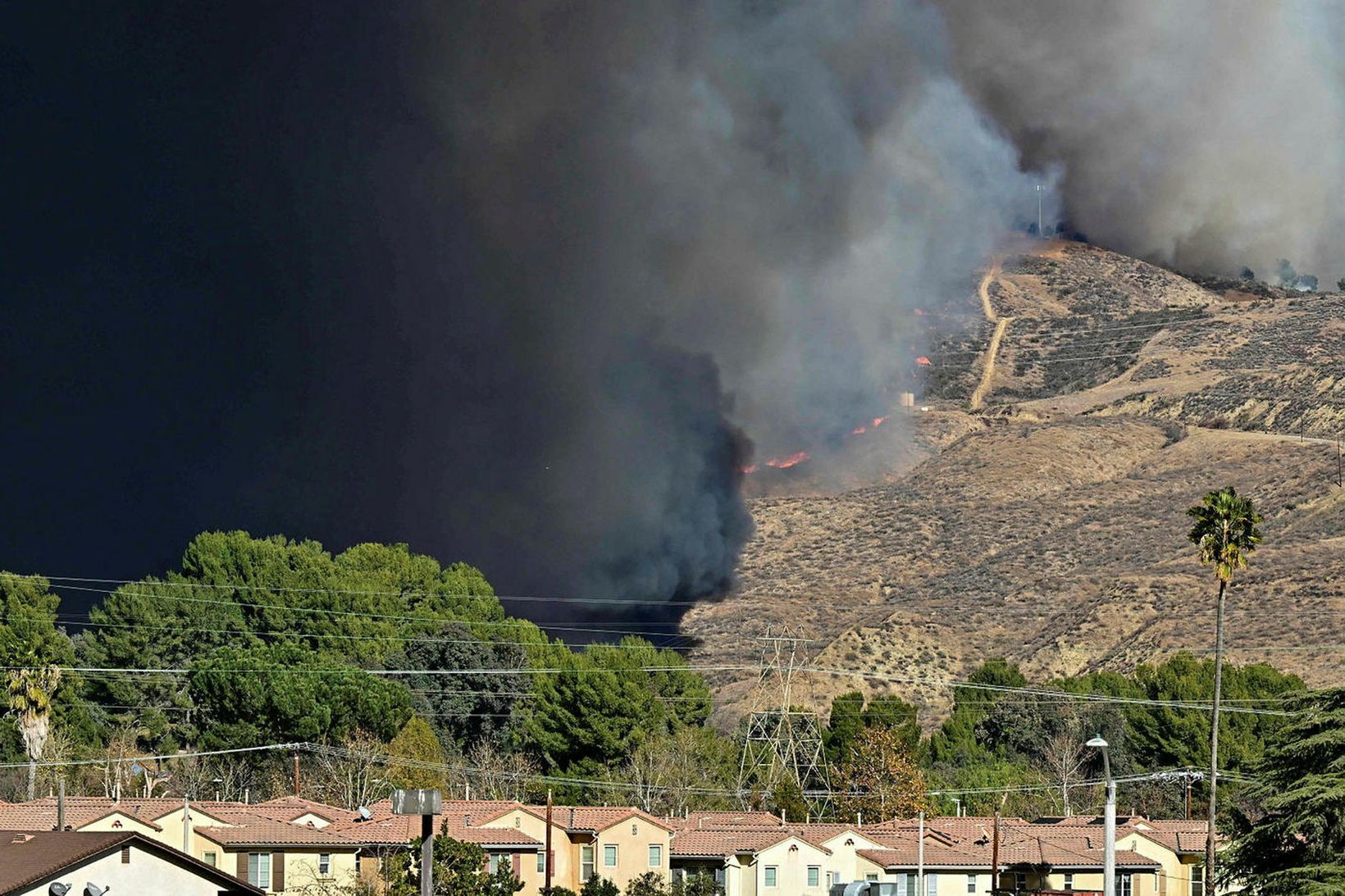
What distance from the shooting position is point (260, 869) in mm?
76688

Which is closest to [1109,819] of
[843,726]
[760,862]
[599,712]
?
[760,862]

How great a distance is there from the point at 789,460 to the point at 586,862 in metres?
91.4

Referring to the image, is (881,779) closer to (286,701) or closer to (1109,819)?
(286,701)

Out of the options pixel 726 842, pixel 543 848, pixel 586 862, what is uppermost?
pixel 726 842

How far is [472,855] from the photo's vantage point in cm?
7244

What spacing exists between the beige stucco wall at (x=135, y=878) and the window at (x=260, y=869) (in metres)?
27.9

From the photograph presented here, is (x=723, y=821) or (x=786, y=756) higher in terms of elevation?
(x=786, y=756)

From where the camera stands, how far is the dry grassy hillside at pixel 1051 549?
5669 inches

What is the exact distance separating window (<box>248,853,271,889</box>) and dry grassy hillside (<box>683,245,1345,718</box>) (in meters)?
68.0

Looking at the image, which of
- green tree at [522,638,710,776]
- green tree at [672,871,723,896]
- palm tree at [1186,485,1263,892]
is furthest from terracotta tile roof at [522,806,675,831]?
green tree at [522,638,710,776]

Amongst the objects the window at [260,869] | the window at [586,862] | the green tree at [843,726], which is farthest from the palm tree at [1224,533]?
the green tree at [843,726]

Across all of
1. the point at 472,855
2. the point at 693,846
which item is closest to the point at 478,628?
the point at 693,846

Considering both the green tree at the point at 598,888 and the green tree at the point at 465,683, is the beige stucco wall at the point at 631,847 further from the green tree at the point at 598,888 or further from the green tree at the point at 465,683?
the green tree at the point at 465,683

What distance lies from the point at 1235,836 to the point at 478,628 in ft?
254
